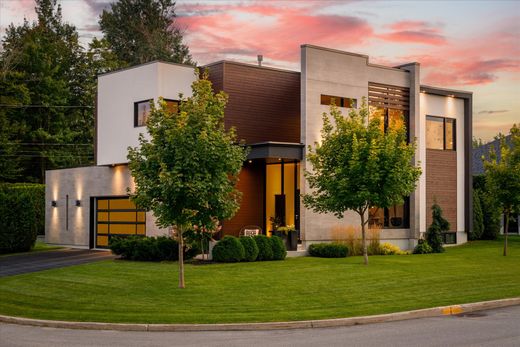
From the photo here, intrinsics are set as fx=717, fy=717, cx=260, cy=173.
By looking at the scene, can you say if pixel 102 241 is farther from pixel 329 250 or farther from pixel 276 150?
pixel 329 250

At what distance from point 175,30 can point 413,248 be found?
153 ft

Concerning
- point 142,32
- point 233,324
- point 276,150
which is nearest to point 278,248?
point 276,150

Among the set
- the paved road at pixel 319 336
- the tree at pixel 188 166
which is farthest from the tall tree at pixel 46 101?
the paved road at pixel 319 336

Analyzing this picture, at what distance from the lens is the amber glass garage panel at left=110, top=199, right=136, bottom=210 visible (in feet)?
115

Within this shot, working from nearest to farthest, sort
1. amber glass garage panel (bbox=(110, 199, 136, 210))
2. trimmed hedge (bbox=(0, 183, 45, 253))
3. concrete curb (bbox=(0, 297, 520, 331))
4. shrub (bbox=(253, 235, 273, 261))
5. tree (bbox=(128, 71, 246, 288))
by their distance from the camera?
concrete curb (bbox=(0, 297, 520, 331)), tree (bbox=(128, 71, 246, 288)), shrub (bbox=(253, 235, 273, 261)), amber glass garage panel (bbox=(110, 199, 136, 210)), trimmed hedge (bbox=(0, 183, 45, 253))

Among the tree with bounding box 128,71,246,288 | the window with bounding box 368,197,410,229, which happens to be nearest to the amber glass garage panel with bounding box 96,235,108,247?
the window with bounding box 368,197,410,229

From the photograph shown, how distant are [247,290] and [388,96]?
62.5ft

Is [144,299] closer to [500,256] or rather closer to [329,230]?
[329,230]

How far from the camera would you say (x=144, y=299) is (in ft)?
63.3

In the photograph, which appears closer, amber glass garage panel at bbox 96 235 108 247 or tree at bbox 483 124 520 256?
tree at bbox 483 124 520 256

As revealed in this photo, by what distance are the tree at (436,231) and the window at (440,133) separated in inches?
186

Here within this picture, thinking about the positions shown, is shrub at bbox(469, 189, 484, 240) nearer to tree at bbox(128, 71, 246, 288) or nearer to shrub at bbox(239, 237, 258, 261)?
shrub at bbox(239, 237, 258, 261)

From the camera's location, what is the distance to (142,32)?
7350 centimetres

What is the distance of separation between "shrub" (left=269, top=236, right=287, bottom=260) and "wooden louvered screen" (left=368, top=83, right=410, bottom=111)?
33.4ft
